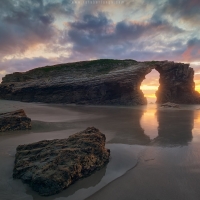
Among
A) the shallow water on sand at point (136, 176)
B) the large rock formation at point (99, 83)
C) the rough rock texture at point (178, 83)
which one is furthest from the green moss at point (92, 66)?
the shallow water on sand at point (136, 176)

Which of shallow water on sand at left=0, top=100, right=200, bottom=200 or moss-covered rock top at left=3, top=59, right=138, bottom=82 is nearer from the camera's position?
shallow water on sand at left=0, top=100, right=200, bottom=200

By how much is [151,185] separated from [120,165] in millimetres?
875

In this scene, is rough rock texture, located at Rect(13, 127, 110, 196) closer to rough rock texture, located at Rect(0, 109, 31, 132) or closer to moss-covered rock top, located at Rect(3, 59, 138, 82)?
rough rock texture, located at Rect(0, 109, 31, 132)

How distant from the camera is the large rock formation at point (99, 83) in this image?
2448 cm

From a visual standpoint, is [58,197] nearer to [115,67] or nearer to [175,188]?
[175,188]

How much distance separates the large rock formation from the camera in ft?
80.3

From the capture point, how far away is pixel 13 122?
21.3 ft

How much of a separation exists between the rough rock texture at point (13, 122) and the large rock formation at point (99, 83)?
1805 cm

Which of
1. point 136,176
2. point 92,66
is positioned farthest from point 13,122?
point 92,66

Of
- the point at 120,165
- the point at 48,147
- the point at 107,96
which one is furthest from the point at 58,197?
the point at 107,96

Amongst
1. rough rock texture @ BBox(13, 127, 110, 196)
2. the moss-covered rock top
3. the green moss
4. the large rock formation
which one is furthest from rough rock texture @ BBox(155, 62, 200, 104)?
rough rock texture @ BBox(13, 127, 110, 196)

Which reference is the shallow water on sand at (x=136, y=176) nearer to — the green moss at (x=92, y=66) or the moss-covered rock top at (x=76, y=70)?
the moss-covered rock top at (x=76, y=70)

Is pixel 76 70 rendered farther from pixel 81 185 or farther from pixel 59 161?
pixel 81 185

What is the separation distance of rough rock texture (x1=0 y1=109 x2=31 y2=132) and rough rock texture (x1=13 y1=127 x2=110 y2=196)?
2951 mm
